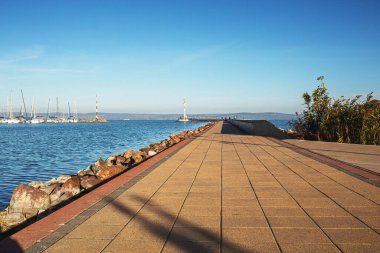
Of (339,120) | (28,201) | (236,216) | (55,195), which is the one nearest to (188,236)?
(236,216)

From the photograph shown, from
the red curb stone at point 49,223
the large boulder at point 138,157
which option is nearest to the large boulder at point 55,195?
the red curb stone at point 49,223

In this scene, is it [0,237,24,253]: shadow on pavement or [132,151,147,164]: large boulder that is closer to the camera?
[0,237,24,253]: shadow on pavement

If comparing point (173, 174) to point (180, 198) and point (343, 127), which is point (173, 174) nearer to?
point (180, 198)

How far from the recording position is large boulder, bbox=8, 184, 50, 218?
6941 millimetres

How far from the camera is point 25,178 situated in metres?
15.3

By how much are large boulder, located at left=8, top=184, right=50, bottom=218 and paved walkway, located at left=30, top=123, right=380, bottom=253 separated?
81.4 inches

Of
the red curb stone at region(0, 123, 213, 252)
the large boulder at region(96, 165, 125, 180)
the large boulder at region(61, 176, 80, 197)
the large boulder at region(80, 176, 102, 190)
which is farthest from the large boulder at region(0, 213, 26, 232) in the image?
the large boulder at region(96, 165, 125, 180)

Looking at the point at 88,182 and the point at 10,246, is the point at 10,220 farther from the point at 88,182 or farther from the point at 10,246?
the point at 10,246

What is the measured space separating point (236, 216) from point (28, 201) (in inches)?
186

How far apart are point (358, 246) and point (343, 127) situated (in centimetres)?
1462

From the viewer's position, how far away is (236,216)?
15.5 feet

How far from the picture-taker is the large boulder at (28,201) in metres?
6.94

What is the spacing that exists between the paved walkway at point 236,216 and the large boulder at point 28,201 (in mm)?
2068

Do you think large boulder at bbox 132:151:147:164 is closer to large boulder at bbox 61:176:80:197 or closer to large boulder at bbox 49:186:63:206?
large boulder at bbox 61:176:80:197
